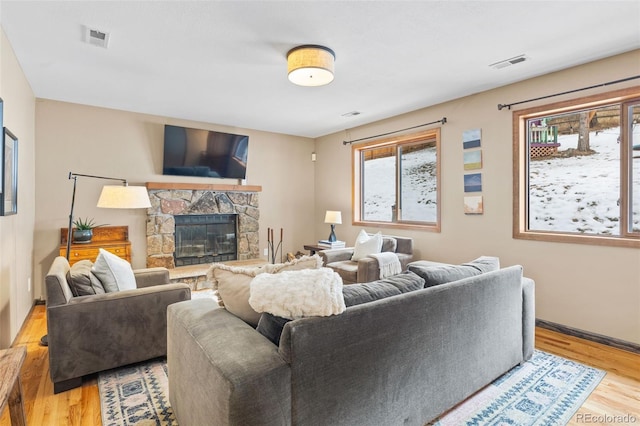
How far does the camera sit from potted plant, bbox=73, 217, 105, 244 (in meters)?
4.06

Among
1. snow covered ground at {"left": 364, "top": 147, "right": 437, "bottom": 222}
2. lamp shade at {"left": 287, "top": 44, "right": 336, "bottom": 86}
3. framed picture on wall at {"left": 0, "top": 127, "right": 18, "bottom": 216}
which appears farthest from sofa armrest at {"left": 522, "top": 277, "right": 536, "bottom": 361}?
framed picture on wall at {"left": 0, "top": 127, "right": 18, "bottom": 216}

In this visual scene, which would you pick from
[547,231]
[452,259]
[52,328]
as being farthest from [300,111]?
[52,328]

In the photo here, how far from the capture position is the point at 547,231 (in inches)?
134

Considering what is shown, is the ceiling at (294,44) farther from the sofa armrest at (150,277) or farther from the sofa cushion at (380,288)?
the sofa armrest at (150,277)

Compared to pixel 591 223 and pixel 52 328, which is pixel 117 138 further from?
pixel 591 223

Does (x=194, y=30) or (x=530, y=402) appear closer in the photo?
(x=530, y=402)

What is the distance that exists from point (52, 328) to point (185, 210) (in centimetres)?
302

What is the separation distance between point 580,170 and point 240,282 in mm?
3357

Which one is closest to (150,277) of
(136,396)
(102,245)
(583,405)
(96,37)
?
(136,396)

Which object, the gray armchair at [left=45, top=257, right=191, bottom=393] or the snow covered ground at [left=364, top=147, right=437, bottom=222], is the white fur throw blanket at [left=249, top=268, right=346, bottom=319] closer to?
the gray armchair at [left=45, top=257, right=191, bottom=393]

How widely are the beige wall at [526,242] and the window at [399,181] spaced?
7.6 inches

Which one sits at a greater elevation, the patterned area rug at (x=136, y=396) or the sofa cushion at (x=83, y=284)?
the sofa cushion at (x=83, y=284)

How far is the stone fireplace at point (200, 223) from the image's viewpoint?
4793 millimetres

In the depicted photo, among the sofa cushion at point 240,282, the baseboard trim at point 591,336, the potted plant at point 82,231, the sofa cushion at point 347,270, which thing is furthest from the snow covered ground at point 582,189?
the potted plant at point 82,231
